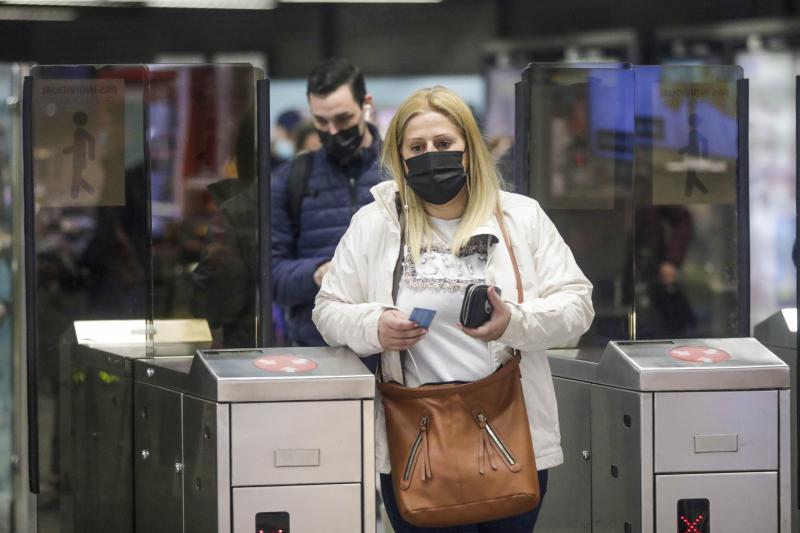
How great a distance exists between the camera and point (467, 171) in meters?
3.23

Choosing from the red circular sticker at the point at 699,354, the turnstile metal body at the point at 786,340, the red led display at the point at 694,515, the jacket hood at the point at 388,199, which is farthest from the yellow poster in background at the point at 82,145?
the turnstile metal body at the point at 786,340

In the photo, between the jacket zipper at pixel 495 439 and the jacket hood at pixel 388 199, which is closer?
the jacket zipper at pixel 495 439

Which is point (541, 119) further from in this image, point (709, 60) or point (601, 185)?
point (709, 60)

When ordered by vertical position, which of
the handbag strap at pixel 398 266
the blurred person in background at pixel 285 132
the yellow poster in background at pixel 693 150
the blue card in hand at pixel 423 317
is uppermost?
the blurred person in background at pixel 285 132

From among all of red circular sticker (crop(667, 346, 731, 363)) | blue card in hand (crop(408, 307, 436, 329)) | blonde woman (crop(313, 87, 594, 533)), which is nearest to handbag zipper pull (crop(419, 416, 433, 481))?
blonde woman (crop(313, 87, 594, 533))

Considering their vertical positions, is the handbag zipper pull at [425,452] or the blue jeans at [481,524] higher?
the handbag zipper pull at [425,452]

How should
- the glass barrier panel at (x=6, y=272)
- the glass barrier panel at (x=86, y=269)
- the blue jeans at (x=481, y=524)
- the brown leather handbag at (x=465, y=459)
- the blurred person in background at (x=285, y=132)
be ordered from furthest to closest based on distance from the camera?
the blurred person in background at (x=285, y=132), the glass barrier panel at (x=6, y=272), the glass barrier panel at (x=86, y=269), the blue jeans at (x=481, y=524), the brown leather handbag at (x=465, y=459)

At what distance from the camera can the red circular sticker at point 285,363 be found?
3.29 meters

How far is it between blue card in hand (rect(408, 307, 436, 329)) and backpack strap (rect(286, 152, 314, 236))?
5.45 ft

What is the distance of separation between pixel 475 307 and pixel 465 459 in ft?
1.25

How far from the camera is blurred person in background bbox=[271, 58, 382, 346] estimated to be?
451cm

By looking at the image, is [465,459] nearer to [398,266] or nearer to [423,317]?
[423,317]

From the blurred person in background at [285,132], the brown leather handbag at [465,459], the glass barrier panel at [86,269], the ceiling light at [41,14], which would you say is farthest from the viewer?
the ceiling light at [41,14]

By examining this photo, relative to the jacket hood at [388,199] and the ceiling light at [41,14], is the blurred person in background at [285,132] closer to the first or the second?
the ceiling light at [41,14]
